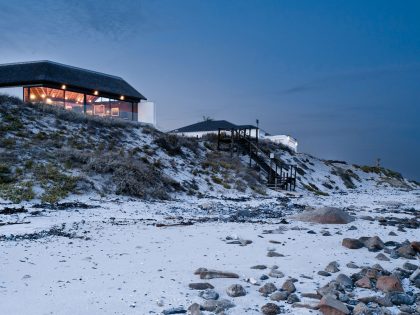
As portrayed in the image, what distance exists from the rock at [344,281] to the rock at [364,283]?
92 millimetres

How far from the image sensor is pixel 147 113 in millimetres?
40344

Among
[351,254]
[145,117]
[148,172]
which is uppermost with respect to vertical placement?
[145,117]

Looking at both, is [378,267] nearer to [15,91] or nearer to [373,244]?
[373,244]

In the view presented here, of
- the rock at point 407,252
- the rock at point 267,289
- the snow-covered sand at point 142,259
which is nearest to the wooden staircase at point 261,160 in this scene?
the snow-covered sand at point 142,259

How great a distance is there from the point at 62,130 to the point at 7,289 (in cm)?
2091

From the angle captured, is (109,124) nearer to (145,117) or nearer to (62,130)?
(62,130)

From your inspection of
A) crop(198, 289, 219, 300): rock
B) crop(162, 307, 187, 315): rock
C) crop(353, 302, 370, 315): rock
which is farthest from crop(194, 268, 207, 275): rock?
crop(353, 302, 370, 315): rock

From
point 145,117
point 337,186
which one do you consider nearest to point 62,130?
point 145,117

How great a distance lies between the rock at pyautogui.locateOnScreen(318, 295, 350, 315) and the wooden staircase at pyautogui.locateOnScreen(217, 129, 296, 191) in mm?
22108

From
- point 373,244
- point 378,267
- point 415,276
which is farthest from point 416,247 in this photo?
point 415,276

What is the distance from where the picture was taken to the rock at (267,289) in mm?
5377

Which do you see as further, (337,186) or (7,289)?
(337,186)

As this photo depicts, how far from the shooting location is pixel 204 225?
11250 mm

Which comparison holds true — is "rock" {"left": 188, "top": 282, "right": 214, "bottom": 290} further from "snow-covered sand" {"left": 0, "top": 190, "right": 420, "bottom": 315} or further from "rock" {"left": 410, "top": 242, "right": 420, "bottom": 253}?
"rock" {"left": 410, "top": 242, "right": 420, "bottom": 253}
